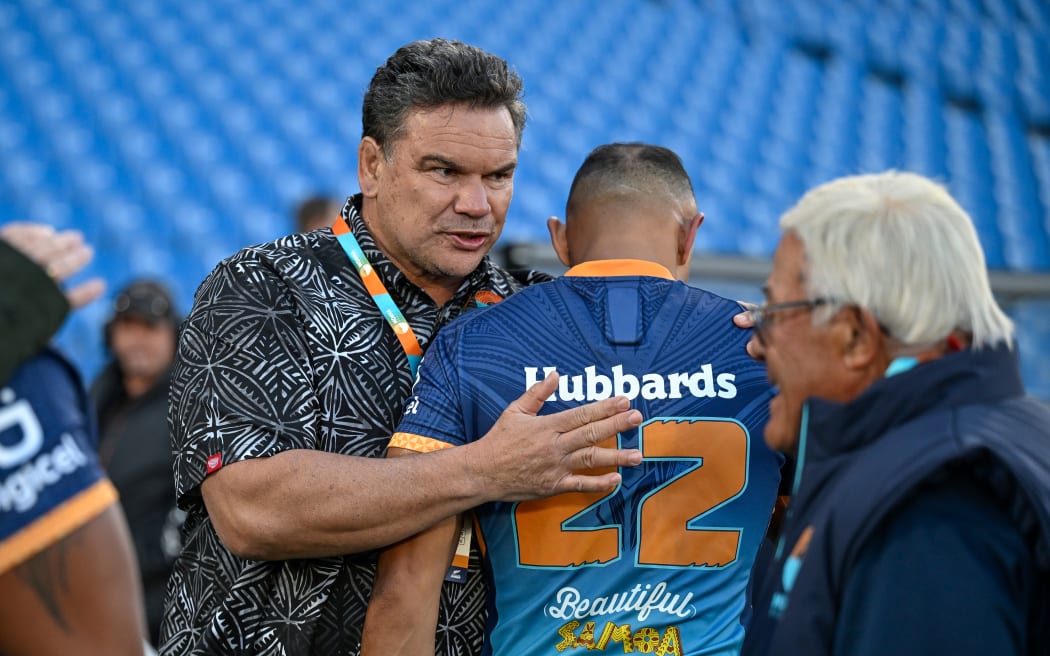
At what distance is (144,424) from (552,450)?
3033 mm

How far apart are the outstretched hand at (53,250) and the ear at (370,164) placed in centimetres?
110

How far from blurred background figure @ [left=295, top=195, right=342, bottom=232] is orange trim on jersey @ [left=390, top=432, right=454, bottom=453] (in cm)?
269

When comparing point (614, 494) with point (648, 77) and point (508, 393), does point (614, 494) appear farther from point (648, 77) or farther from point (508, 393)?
point (648, 77)

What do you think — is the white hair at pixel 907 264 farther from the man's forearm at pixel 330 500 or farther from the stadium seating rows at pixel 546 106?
the stadium seating rows at pixel 546 106

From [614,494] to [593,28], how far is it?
9.52 m

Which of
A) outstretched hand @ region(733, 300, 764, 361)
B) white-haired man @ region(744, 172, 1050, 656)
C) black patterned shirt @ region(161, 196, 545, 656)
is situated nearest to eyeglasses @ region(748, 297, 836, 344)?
white-haired man @ region(744, 172, 1050, 656)

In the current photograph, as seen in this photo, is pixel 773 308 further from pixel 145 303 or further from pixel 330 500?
pixel 145 303

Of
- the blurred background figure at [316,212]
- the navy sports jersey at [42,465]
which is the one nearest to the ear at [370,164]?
the navy sports jersey at [42,465]

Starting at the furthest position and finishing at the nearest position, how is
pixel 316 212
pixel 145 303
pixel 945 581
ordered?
pixel 145 303 → pixel 316 212 → pixel 945 581

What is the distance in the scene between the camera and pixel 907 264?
1.54 meters

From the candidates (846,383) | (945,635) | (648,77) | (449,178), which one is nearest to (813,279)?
(846,383)

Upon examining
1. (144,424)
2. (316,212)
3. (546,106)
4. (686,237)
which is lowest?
(144,424)

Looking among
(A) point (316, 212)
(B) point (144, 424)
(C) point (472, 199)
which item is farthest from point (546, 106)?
(C) point (472, 199)

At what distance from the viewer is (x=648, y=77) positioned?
1073cm
